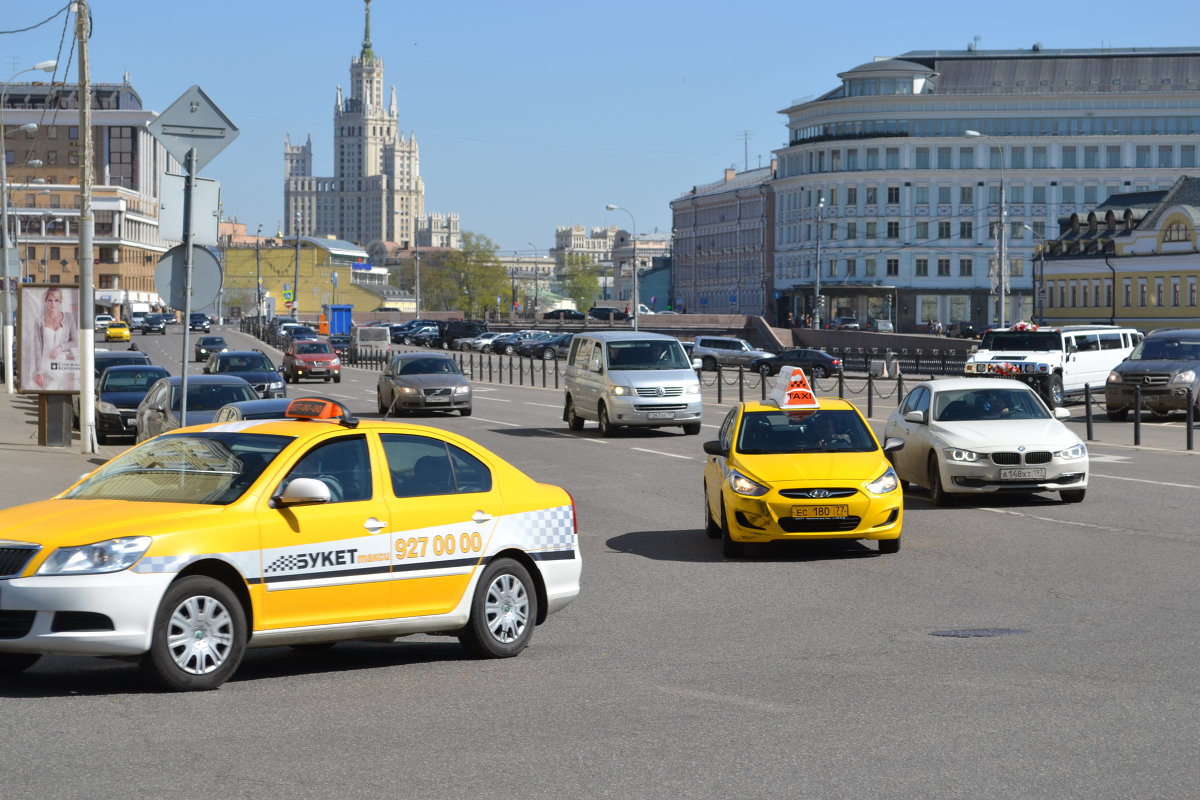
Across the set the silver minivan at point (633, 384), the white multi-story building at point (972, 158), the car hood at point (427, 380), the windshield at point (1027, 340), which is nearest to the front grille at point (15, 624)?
the silver minivan at point (633, 384)

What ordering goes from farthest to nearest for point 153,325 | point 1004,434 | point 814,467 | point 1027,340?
point 153,325
point 1027,340
point 1004,434
point 814,467

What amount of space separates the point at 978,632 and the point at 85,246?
18.3m

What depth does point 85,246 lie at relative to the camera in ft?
83.3

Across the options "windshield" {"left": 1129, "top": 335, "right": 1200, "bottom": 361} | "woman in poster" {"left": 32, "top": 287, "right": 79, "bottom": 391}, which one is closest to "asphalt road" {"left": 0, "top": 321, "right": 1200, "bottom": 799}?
"woman in poster" {"left": 32, "top": 287, "right": 79, "bottom": 391}

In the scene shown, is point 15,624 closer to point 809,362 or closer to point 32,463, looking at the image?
point 32,463

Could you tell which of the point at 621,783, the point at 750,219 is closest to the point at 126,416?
the point at 621,783

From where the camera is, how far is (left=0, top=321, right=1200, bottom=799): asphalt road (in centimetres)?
652

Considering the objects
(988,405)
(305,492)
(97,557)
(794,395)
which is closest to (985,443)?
(988,405)

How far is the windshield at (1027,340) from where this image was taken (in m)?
44.2

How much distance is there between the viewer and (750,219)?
15462 centimetres

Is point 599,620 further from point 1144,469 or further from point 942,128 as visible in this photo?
point 942,128

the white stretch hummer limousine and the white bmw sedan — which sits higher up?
the white stretch hummer limousine

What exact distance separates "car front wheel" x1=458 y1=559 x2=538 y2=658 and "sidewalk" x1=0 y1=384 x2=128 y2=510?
9.44 m

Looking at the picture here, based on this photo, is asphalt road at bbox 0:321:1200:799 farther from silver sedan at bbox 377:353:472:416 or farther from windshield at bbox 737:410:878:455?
silver sedan at bbox 377:353:472:416
